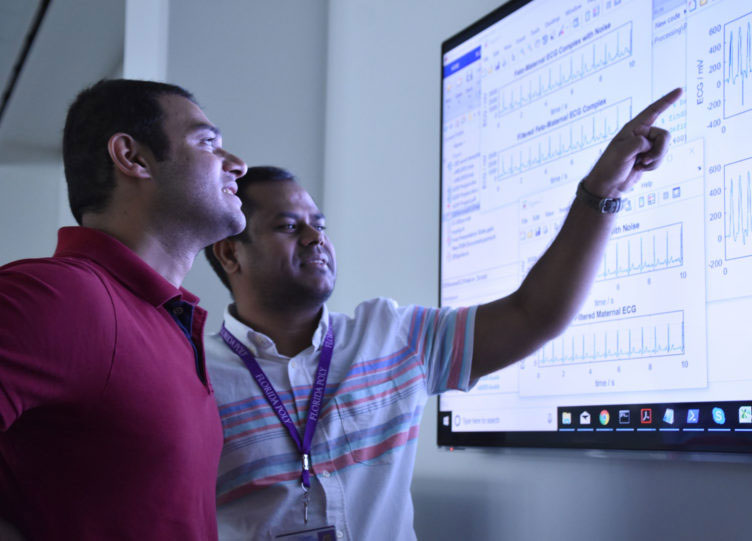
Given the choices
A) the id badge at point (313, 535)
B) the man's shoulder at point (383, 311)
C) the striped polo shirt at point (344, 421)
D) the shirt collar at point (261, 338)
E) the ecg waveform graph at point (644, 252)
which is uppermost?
the ecg waveform graph at point (644, 252)

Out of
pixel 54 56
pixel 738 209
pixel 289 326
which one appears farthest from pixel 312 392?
pixel 54 56

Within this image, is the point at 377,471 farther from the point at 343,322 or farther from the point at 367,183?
the point at 367,183

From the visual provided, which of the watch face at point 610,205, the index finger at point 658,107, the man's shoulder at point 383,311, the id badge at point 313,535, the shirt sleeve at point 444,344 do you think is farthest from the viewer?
the man's shoulder at point 383,311

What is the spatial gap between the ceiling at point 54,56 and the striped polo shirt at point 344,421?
2.63 meters

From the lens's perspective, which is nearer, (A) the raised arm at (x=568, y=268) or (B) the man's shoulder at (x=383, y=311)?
(A) the raised arm at (x=568, y=268)

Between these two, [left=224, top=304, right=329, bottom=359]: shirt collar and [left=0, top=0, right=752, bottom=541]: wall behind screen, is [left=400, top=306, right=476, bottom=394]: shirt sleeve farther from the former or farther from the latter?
[left=0, top=0, right=752, bottom=541]: wall behind screen

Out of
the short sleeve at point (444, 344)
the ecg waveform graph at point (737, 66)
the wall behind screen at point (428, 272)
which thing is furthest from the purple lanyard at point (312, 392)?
the ecg waveform graph at point (737, 66)

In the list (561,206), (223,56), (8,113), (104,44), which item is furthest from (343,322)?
(8,113)

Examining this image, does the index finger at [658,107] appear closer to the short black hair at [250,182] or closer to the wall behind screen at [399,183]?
the wall behind screen at [399,183]

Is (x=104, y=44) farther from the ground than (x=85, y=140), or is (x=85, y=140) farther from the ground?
(x=104, y=44)

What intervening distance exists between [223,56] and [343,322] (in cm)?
157

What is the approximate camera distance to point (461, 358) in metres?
1.67

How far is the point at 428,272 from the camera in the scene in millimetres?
2439

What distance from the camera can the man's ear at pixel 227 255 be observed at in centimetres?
196
